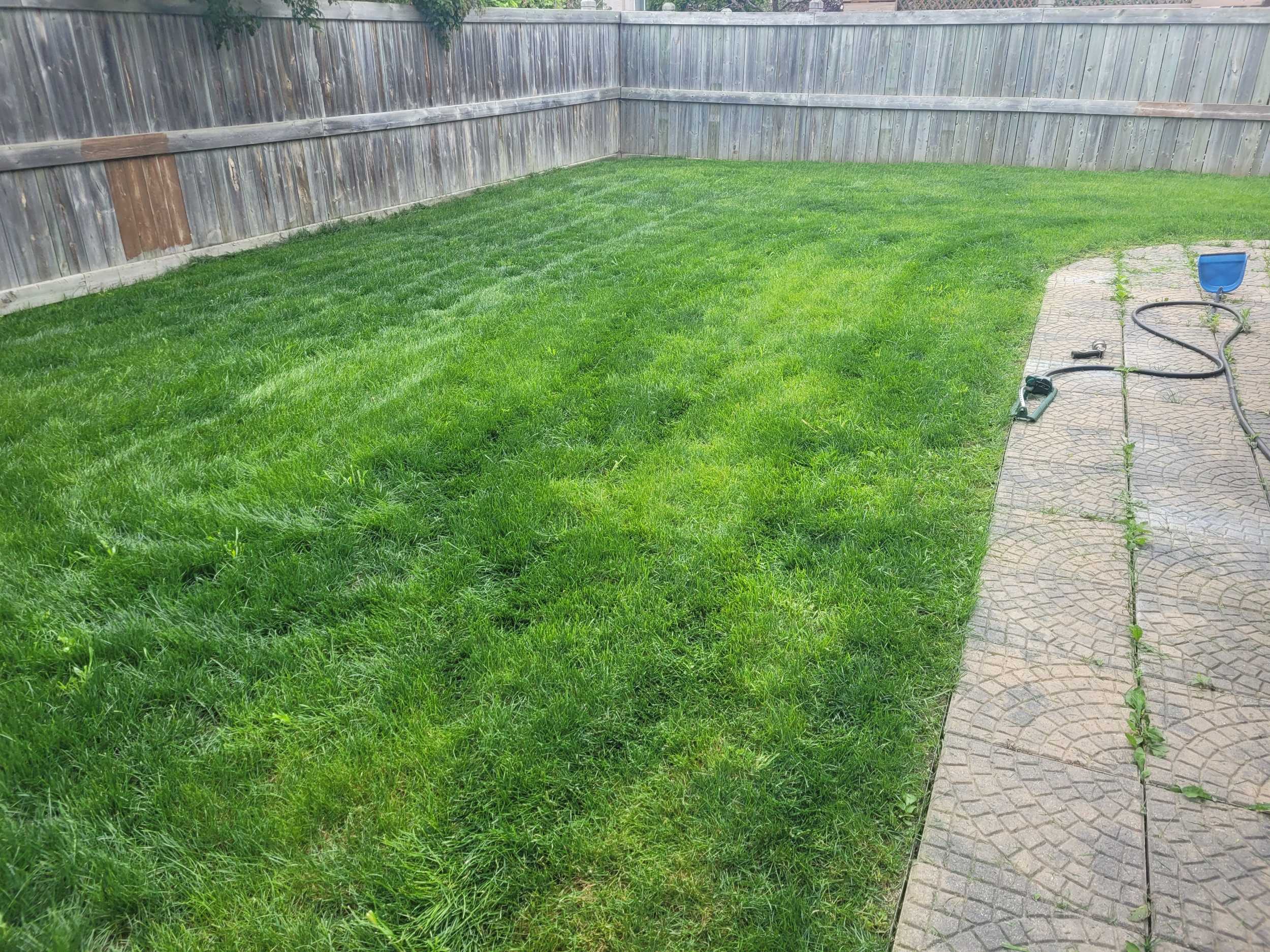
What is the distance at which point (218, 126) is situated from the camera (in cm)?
659

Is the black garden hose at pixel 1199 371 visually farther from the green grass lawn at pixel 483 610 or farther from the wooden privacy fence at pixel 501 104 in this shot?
the wooden privacy fence at pixel 501 104

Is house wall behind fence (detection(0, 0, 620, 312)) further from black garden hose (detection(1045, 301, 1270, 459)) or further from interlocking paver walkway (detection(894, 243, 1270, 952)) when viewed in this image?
black garden hose (detection(1045, 301, 1270, 459))

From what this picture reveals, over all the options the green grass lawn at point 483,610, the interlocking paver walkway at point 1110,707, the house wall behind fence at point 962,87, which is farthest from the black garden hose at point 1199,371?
the house wall behind fence at point 962,87

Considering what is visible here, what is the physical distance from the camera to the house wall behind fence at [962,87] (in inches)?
381

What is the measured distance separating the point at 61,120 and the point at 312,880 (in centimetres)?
573

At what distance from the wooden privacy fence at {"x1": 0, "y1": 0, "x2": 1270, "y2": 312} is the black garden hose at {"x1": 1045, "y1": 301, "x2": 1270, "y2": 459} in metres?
6.12

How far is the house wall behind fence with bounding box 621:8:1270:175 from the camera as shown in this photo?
31.7 ft

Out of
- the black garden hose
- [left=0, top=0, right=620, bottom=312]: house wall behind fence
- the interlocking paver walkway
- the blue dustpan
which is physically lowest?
the interlocking paver walkway

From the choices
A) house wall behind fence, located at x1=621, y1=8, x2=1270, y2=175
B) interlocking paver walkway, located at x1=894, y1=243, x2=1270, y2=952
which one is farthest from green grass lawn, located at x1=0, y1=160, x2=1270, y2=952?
house wall behind fence, located at x1=621, y1=8, x2=1270, y2=175

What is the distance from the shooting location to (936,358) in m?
4.58

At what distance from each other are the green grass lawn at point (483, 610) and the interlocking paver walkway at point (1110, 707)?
0.12m

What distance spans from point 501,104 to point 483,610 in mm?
8760

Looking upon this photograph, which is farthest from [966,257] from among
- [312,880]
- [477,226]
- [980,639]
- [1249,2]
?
[1249,2]

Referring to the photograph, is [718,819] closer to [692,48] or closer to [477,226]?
[477,226]
